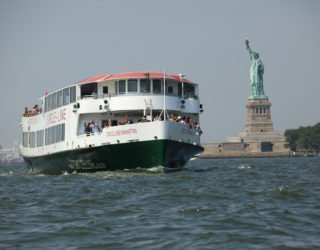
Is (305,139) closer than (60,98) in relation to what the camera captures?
No

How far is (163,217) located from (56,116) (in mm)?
29054

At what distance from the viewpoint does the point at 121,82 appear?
4125 centimetres

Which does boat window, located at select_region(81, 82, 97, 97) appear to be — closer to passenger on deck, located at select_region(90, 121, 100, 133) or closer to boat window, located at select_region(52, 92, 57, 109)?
passenger on deck, located at select_region(90, 121, 100, 133)

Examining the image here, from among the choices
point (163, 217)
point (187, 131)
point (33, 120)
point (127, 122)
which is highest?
point (33, 120)

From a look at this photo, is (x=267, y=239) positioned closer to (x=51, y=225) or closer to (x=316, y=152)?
(x=51, y=225)

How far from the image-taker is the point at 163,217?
19188 mm

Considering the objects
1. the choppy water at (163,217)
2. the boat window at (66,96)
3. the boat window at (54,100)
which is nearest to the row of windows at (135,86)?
the boat window at (66,96)

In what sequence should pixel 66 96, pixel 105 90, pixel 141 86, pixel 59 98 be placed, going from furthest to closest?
pixel 59 98
pixel 66 96
pixel 105 90
pixel 141 86

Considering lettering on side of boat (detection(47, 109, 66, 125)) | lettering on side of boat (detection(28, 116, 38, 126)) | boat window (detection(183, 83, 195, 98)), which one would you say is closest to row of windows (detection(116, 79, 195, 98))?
boat window (detection(183, 83, 195, 98))

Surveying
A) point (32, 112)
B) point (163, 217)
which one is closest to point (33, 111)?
point (32, 112)

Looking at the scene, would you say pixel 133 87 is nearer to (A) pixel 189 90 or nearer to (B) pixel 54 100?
(A) pixel 189 90

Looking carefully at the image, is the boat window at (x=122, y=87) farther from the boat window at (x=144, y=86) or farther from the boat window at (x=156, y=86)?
the boat window at (x=156, y=86)

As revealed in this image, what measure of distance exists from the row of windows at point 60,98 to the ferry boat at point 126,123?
56mm

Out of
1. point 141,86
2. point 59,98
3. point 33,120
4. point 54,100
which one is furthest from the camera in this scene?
point 33,120
